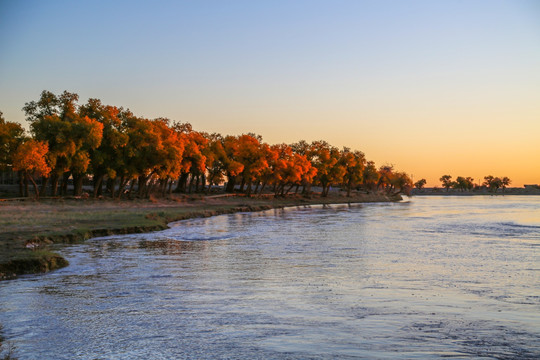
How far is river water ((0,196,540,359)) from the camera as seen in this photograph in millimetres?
11164

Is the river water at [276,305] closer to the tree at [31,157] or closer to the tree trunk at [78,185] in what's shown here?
the tree at [31,157]

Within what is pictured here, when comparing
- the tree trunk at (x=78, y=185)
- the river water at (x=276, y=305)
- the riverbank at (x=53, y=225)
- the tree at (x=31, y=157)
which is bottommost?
the river water at (x=276, y=305)

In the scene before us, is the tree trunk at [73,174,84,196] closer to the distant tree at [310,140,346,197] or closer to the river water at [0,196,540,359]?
the river water at [0,196,540,359]

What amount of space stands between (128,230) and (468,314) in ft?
90.8

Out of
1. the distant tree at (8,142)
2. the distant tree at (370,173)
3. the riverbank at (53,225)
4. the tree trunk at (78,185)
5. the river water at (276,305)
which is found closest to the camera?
the river water at (276,305)

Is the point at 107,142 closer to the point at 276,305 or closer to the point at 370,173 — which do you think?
the point at 276,305

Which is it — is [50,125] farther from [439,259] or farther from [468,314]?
[468,314]

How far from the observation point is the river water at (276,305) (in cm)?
1116

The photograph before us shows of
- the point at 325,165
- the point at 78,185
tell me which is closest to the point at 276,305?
the point at 78,185

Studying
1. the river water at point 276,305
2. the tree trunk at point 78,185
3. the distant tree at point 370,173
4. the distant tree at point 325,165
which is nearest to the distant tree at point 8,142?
the tree trunk at point 78,185

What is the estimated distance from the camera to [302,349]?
36.1 ft

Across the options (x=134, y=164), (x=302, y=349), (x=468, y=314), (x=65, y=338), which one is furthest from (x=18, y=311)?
(x=134, y=164)

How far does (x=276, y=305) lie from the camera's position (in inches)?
596

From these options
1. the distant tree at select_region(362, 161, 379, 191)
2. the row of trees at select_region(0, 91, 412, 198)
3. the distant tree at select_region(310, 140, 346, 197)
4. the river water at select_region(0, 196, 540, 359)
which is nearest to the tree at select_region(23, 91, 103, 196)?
the row of trees at select_region(0, 91, 412, 198)
